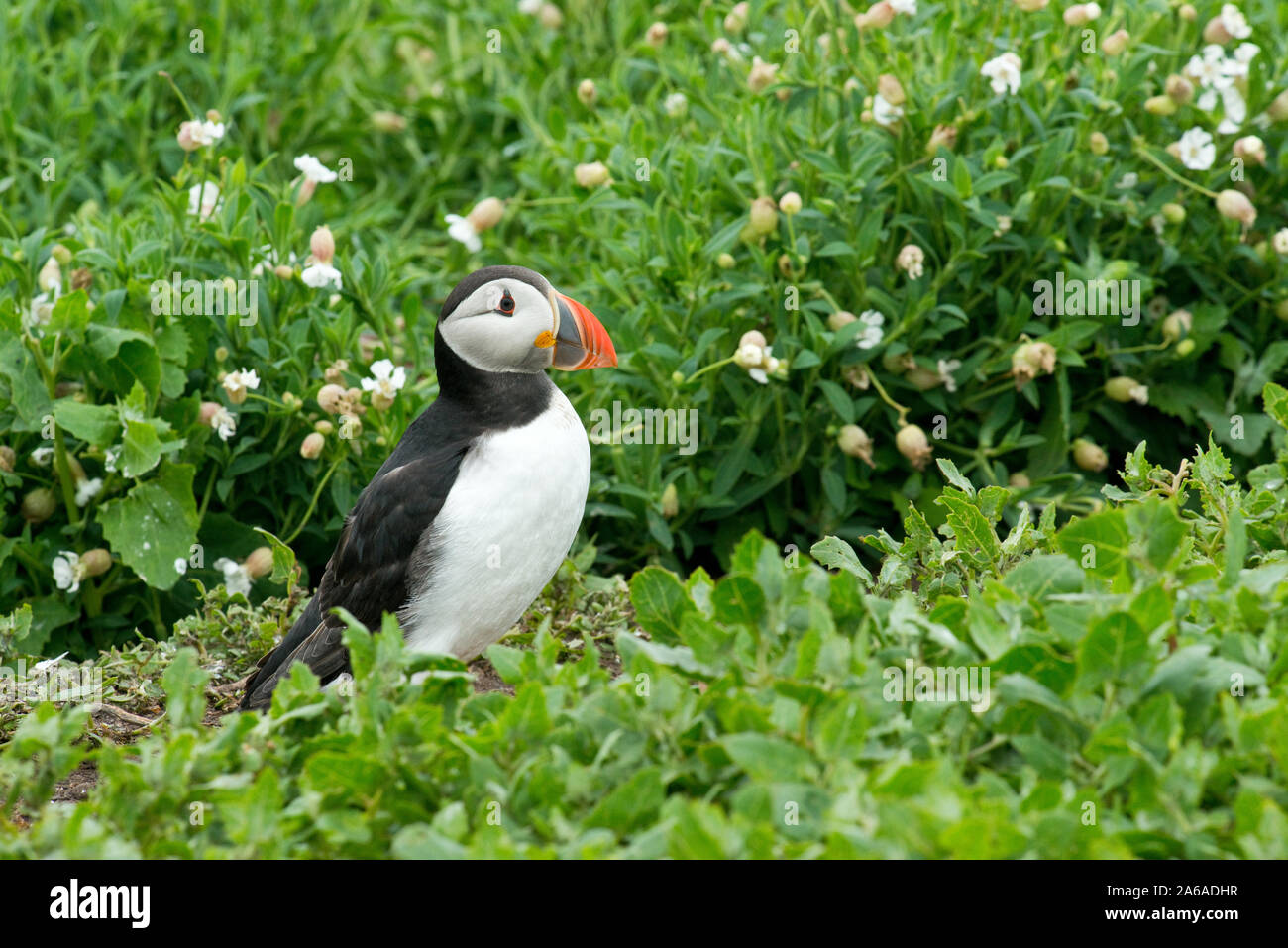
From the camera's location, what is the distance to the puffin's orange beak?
381 cm

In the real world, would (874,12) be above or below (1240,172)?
above

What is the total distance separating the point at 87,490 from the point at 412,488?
4.85 ft

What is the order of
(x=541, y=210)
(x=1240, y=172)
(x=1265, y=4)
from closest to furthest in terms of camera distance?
(x=1240, y=172)
(x=1265, y=4)
(x=541, y=210)

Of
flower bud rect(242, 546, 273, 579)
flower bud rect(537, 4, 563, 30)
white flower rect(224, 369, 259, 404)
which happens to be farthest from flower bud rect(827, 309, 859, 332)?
flower bud rect(537, 4, 563, 30)

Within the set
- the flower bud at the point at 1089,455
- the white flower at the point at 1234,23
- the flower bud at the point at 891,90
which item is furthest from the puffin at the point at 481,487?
the white flower at the point at 1234,23

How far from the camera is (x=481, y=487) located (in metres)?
3.72

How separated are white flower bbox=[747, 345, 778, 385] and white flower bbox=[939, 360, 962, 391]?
697mm

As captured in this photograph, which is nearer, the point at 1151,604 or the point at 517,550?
the point at 1151,604

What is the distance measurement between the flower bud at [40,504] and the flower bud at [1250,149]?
419 cm
